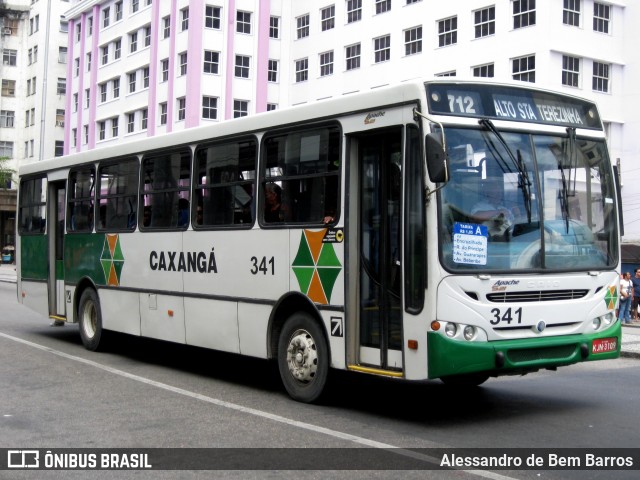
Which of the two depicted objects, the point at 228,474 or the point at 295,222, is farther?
the point at 295,222

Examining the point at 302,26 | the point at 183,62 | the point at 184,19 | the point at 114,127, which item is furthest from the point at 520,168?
the point at 114,127

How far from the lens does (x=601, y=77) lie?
136ft

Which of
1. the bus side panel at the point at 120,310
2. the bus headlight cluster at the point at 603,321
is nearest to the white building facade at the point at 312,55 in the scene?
the bus side panel at the point at 120,310

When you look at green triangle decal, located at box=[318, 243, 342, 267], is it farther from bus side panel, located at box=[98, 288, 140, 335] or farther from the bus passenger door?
the bus passenger door

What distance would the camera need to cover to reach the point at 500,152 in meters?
8.41

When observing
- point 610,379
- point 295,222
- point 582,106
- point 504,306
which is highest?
point 582,106

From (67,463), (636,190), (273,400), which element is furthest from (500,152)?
(636,190)

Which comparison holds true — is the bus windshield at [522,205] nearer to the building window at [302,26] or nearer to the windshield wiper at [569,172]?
the windshield wiper at [569,172]

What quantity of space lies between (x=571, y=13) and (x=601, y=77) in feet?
11.6

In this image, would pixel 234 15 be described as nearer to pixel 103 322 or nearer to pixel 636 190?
pixel 636 190

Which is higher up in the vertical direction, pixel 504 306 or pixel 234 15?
pixel 234 15

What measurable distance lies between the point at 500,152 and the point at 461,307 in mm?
1577

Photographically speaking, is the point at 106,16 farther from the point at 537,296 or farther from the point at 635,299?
the point at 537,296

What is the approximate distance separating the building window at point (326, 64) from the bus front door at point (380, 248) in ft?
141
